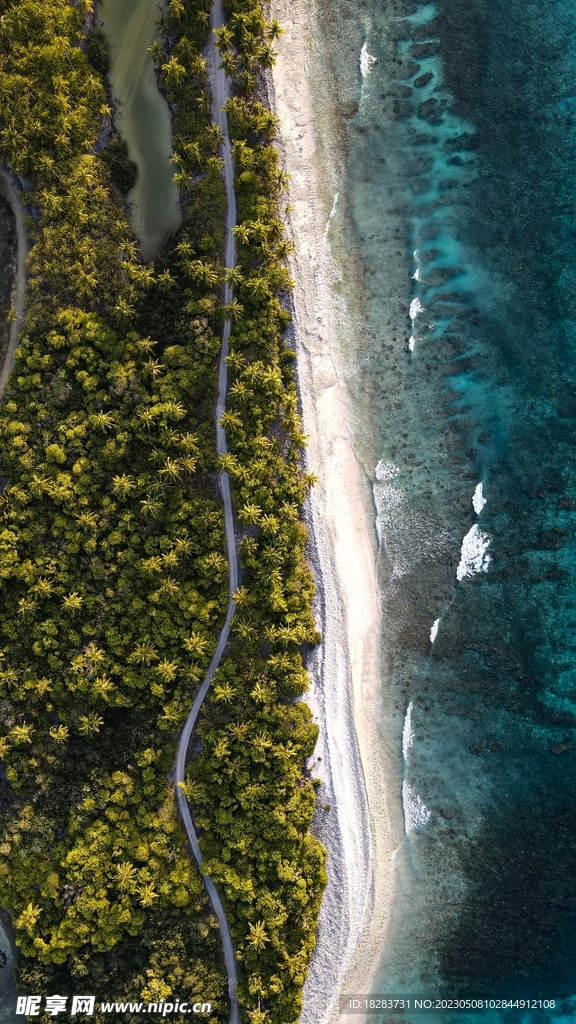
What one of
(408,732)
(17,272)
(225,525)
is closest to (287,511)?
(225,525)

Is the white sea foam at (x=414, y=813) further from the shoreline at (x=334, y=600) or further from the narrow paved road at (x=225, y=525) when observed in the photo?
the narrow paved road at (x=225, y=525)

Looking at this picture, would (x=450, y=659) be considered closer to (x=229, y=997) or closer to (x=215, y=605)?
(x=215, y=605)

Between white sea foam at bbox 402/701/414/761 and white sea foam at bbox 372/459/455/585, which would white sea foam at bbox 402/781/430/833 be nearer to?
white sea foam at bbox 402/701/414/761

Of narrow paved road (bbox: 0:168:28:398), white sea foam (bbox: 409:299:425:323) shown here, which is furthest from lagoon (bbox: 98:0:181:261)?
white sea foam (bbox: 409:299:425:323)

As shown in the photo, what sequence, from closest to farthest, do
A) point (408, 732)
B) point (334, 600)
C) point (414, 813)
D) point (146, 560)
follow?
point (146, 560)
point (334, 600)
point (414, 813)
point (408, 732)

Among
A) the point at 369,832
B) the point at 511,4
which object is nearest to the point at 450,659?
the point at 369,832

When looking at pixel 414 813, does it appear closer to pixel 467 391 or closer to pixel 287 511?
pixel 287 511
